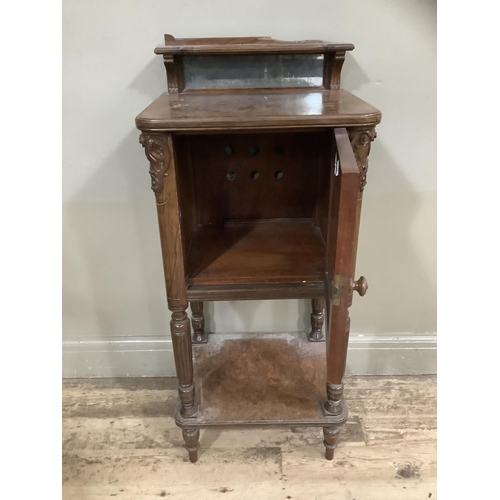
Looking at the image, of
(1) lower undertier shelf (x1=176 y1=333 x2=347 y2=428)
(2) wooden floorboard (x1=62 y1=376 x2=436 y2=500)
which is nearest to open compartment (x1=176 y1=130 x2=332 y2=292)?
(1) lower undertier shelf (x1=176 y1=333 x2=347 y2=428)

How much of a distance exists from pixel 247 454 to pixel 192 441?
0.18m

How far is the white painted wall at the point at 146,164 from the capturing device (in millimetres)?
1082

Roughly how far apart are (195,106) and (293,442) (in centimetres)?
96

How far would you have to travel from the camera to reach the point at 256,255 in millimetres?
1083

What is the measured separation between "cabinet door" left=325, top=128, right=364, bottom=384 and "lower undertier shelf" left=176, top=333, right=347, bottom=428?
0.25 metres

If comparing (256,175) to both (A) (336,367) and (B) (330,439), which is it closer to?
(A) (336,367)

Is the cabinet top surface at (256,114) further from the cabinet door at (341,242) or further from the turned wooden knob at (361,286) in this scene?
the turned wooden knob at (361,286)

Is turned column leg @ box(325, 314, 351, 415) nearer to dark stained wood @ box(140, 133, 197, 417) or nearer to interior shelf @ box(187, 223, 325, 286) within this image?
interior shelf @ box(187, 223, 325, 286)

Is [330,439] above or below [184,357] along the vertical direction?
below

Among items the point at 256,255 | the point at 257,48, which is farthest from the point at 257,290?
the point at 257,48

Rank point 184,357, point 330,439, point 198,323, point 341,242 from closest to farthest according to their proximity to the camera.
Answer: point 341,242 → point 184,357 → point 330,439 → point 198,323

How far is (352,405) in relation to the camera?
4.56 feet

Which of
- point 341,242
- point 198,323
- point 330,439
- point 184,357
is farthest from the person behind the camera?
point 198,323

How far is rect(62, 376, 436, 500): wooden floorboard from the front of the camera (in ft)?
3.77
